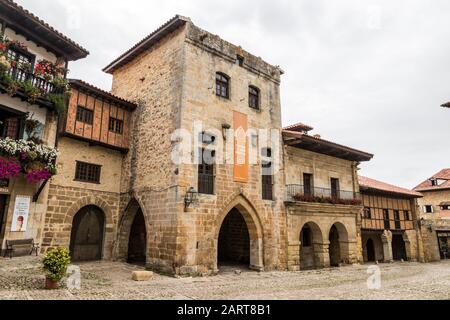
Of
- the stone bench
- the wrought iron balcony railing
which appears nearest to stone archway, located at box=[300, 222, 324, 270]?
the wrought iron balcony railing

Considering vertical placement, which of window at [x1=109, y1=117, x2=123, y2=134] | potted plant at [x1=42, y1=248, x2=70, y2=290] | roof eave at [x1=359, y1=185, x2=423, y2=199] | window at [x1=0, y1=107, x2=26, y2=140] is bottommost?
potted plant at [x1=42, y1=248, x2=70, y2=290]

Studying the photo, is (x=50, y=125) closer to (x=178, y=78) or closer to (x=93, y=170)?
(x=93, y=170)

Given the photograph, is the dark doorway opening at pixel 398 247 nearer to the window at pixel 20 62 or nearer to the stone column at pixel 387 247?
the stone column at pixel 387 247

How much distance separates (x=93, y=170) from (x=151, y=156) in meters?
2.83

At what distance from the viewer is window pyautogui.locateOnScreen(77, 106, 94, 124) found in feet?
45.4

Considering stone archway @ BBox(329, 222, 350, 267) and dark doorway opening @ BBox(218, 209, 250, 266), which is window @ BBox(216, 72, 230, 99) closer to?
dark doorway opening @ BBox(218, 209, 250, 266)

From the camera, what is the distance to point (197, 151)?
13.3 metres

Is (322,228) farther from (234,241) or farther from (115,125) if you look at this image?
(115,125)

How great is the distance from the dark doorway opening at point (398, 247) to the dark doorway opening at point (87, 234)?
24117 mm

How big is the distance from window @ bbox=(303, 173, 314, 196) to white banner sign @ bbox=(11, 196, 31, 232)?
1384 cm

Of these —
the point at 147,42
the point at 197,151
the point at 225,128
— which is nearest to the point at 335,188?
the point at 225,128

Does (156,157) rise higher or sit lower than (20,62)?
lower

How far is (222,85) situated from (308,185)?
26.6 feet

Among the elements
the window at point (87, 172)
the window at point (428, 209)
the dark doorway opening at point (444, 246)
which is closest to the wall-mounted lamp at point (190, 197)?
the window at point (87, 172)
